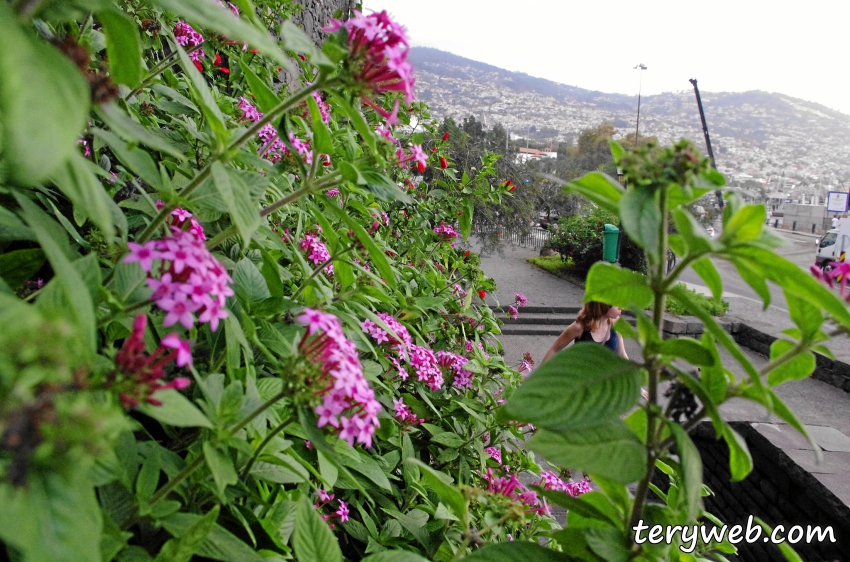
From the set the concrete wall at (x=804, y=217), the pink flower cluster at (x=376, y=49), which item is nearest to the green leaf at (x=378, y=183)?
the pink flower cluster at (x=376, y=49)

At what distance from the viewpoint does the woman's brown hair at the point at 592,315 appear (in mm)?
3314

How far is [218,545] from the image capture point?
0.58 m

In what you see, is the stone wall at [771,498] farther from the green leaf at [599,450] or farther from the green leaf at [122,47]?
the green leaf at [122,47]

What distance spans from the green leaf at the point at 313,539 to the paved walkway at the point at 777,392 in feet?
8.88

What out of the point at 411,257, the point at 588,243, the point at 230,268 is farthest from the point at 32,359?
the point at 588,243

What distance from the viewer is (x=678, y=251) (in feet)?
2.11

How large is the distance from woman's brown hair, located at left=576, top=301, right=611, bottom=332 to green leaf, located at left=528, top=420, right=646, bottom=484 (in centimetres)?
283

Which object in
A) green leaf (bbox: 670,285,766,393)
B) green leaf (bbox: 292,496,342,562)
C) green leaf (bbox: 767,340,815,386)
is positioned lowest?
green leaf (bbox: 292,496,342,562)

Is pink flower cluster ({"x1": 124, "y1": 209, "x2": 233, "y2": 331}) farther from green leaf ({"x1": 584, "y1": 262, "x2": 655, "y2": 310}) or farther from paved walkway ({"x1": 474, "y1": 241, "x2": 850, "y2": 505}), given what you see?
paved walkway ({"x1": 474, "y1": 241, "x2": 850, "y2": 505})

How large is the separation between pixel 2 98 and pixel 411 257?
2.87 metres

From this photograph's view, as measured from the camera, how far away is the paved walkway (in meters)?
3.40

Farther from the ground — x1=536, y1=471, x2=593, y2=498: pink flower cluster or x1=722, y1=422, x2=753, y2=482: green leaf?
x1=722, y1=422, x2=753, y2=482: green leaf

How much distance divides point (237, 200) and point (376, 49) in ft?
0.91

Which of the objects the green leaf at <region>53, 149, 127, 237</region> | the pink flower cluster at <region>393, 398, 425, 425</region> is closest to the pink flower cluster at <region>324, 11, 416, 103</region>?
the green leaf at <region>53, 149, 127, 237</region>
